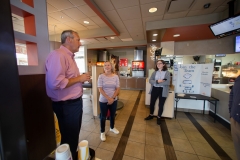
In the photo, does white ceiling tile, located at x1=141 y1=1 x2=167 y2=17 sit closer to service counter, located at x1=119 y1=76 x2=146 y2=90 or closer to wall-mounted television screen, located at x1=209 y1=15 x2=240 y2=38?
wall-mounted television screen, located at x1=209 y1=15 x2=240 y2=38

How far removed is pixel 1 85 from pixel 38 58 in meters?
0.84

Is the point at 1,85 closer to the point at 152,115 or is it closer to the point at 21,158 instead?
the point at 21,158

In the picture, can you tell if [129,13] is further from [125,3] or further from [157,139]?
[157,139]

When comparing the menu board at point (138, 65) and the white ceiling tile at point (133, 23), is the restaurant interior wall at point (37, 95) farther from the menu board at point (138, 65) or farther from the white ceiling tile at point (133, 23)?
the menu board at point (138, 65)

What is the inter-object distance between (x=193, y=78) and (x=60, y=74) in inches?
142

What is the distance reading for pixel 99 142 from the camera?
77.7 inches

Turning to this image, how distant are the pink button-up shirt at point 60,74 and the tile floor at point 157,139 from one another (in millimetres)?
1277

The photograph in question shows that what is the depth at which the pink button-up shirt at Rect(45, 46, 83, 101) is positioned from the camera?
36.9 inches

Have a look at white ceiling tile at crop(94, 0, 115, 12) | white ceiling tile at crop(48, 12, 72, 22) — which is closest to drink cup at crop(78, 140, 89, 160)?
white ceiling tile at crop(94, 0, 115, 12)

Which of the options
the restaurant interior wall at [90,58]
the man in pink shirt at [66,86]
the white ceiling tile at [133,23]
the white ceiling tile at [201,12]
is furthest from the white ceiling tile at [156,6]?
the restaurant interior wall at [90,58]

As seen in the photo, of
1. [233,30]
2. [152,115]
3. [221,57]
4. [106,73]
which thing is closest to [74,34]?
[106,73]

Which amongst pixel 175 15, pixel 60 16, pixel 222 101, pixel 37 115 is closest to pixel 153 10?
pixel 175 15

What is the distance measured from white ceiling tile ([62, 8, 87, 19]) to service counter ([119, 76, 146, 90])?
4.44 m

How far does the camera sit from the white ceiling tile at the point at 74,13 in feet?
8.71
